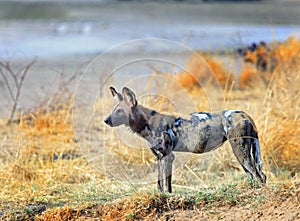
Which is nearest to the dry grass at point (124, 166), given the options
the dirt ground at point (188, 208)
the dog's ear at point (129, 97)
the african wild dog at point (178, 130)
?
the dirt ground at point (188, 208)

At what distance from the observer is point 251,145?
18.4ft

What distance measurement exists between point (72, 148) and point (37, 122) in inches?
32.8

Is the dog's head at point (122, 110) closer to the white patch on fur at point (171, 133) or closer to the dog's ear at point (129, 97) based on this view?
the dog's ear at point (129, 97)

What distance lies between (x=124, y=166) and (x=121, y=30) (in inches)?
632

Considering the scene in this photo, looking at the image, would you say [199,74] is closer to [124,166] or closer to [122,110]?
[124,166]

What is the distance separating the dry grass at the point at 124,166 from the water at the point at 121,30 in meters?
5.58

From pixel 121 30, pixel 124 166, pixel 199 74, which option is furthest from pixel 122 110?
pixel 121 30

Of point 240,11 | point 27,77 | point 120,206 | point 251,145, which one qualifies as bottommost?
point 120,206

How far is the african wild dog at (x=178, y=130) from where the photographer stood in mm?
5477

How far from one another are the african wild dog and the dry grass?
305 mm

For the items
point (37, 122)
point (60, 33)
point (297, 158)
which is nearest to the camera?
point (297, 158)

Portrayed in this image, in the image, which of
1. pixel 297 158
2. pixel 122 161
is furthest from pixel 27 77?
pixel 297 158

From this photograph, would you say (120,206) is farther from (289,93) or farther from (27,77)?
(27,77)

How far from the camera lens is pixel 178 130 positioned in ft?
18.1
